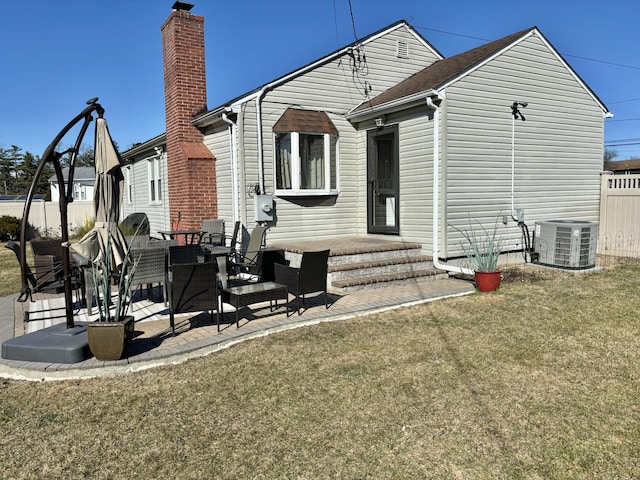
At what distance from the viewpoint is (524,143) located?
10070 mm

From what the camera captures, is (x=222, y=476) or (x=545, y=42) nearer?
(x=222, y=476)

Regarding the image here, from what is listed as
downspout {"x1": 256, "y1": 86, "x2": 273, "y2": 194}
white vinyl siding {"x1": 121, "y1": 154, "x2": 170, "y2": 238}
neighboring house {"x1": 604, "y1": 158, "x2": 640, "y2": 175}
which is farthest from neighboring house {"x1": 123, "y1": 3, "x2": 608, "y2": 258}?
neighboring house {"x1": 604, "y1": 158, "x2": 640, "y2": 175}

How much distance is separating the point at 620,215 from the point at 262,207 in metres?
8.84

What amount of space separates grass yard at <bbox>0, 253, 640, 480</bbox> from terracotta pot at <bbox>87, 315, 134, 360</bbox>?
0.34 metres

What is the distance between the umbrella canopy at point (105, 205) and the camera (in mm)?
5172

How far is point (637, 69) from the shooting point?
78.3ft

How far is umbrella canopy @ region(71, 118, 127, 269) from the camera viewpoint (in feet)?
17.0

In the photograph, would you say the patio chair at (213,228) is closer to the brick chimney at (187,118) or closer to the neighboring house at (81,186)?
the brick chimney at (187,118)

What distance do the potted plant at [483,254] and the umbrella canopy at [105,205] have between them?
5525mm

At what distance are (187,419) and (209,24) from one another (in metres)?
9.99

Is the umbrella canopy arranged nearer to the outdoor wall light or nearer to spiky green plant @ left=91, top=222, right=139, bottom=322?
spiky green plant @ left=91, top=222, right=139, bottom=322

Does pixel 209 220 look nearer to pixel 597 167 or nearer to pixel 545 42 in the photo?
pixel 545 42

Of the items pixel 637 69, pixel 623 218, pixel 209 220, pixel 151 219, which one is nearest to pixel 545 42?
pixel 623 218

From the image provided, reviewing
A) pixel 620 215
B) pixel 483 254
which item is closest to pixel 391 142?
pixel 483 254
